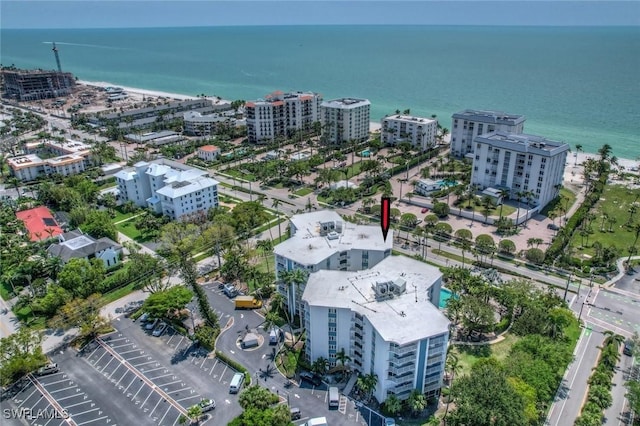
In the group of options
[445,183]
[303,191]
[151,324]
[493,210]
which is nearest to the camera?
[151,324]

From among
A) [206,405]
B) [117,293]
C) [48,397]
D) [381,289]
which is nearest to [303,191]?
[117,293]

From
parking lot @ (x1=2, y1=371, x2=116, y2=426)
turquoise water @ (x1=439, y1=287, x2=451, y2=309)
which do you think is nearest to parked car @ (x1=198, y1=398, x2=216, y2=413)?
parking lot @ (x1=2, y1=371, x2=116, y2=426)

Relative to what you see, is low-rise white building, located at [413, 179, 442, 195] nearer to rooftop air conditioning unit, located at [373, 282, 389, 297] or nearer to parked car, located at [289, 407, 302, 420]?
rooftop air conditioning unit, located at [373, 282, 389, 297]

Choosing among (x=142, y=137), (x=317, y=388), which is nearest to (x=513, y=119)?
(x=317, y=388)

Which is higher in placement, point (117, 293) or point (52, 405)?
point (117, 293)

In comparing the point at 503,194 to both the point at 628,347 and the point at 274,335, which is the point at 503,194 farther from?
the point at 274,335
